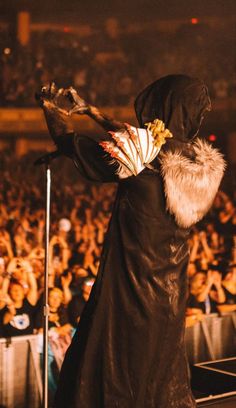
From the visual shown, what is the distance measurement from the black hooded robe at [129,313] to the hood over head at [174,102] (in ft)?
0.08

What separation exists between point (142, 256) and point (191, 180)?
323 millimetres

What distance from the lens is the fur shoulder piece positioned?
2.56m

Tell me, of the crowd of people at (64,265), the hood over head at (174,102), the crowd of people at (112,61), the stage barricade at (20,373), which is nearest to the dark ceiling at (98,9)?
the crowd of people at (112,61)

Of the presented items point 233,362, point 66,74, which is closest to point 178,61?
point 66,74

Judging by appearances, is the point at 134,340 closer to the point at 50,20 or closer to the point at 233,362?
the point at 233,362

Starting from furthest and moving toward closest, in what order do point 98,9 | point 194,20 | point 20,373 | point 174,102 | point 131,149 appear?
1. point 98,9
2. point 194,20
3. point 20,373
4. point 174,102
5. point 131,149

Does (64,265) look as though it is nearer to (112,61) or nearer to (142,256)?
(142,256)

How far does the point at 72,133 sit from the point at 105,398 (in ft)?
2.96

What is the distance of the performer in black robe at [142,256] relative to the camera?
2.49 m

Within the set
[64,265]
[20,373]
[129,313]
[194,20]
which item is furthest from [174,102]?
[194,20]

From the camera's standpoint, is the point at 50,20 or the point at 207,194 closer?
the point at 207,194

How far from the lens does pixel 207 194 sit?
266 centimetres

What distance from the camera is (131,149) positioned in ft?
8.11

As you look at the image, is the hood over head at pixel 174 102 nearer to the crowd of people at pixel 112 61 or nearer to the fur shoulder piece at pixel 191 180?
the fur shoulder piece at pixel 191 180
